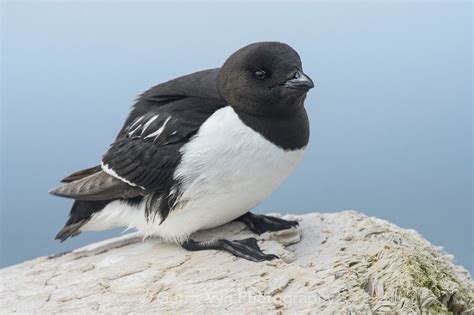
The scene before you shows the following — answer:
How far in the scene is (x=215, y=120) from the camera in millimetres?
4883

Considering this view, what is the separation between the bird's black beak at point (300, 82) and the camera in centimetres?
467

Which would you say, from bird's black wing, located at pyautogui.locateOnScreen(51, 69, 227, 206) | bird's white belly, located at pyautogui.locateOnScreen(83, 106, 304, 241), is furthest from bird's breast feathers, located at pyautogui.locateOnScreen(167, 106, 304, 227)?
bird's black wing, located at pyautogui.locateOnScreen(51, 69, 227, 206)

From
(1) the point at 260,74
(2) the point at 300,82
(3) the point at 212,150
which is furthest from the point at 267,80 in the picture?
(3) the point at 212,150

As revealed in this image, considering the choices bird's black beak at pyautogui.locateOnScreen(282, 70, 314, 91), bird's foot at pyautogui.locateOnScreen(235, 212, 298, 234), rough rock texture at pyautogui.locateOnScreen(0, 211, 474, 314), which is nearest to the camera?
rough rock texture at pyautogui.locateOnScreen(0, 211, 474, 314)

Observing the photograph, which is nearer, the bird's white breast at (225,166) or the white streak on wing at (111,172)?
the bird's white breast at (225,166)

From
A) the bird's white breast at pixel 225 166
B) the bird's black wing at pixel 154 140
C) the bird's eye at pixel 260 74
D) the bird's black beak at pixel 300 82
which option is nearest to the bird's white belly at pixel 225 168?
the bird's white breast at pixel 225 166

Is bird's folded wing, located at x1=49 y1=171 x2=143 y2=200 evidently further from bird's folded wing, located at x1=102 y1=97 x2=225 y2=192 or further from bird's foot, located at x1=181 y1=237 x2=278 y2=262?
bird's foot, located at x1=181 y1=237 x2=278 y2=262

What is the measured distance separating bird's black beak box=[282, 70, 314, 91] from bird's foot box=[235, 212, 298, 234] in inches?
45.5

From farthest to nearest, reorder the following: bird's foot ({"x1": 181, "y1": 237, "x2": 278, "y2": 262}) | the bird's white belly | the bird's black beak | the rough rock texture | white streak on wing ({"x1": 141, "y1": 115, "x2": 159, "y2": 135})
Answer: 1. white streak on wing ({"x1": 141, "y1": 115, "x2": 159, "y2": 135})
2. bird's foot ({"x1": 181, "y1": 237, "x2": 278, "y2": 262})
3. the bird's white belly
4. the bird's black beak
5. the rough rock texture

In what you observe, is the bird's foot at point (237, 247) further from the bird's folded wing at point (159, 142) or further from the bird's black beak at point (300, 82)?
the bird's black beak at point (300, 82)

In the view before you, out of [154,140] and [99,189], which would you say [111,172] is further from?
[154,140]

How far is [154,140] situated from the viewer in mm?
5035

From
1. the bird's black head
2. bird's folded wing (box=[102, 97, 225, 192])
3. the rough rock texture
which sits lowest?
the rough rock texture

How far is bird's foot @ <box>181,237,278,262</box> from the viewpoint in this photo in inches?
194
